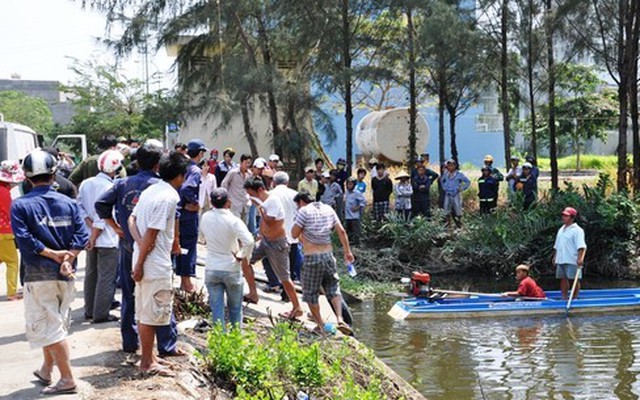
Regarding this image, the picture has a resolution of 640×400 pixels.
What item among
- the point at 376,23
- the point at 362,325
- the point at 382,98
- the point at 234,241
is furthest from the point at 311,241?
the point at 382,98

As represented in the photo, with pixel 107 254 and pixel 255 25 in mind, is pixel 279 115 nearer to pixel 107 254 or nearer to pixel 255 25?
pixel 255 25

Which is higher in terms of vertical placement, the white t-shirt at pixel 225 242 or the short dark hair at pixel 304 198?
the short dark hair at pixel 304 198

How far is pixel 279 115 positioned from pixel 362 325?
37.7 ft

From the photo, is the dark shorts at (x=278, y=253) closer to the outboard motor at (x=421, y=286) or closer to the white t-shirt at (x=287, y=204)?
the white t-shirt at (x=287, y=204)

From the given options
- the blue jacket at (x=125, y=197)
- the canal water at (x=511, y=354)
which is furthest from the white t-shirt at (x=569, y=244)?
the blue jacket at (x=125, y=197)

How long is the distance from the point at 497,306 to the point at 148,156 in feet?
28.5

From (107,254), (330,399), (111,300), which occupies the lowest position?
(330,399)

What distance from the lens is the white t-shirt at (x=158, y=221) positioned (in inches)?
242

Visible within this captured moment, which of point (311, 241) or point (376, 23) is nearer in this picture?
point (311, 241)

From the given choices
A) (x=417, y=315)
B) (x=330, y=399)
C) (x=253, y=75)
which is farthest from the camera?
(x=253, y=75)

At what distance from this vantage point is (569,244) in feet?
44.9

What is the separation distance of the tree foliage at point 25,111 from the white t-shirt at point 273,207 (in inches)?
2052

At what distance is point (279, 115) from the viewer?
23.9 m

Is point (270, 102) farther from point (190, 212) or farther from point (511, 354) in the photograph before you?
point (190, 212)
